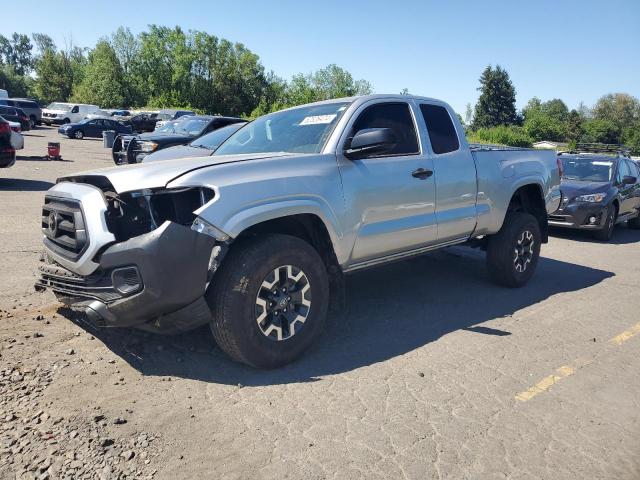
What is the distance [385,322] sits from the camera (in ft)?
16.3

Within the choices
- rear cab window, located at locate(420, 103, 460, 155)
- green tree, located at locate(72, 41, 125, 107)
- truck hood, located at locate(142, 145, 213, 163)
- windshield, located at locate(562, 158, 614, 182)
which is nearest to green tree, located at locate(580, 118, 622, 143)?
green tree, located at locate(72, 41, 125, 107)

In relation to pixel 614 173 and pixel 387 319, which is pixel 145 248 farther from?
pixel 614 173

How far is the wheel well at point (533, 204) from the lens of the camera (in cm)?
650

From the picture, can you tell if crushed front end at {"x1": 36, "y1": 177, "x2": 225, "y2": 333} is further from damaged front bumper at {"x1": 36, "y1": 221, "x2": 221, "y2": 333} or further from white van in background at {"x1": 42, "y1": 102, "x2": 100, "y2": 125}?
white van in background at {"x1": 42, "y1": 102, "x2": 100, "y2": 125}

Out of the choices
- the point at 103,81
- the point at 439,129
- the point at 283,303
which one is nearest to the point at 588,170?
the point at 439,129

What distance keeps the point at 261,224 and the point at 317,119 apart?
1.31 m

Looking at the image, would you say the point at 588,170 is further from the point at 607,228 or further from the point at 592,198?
the point at 607,228

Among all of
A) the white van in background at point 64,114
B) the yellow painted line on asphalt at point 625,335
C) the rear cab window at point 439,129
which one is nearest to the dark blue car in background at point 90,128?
the white van in background at point 64,114

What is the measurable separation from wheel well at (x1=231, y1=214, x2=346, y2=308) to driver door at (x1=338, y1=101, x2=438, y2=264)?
7.9 inches

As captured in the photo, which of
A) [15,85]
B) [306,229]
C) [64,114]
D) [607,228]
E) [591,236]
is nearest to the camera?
[306,229]

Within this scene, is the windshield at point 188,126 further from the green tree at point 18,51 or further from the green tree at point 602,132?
the green tree at point 18,51

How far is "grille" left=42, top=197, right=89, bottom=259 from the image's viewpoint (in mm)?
3605

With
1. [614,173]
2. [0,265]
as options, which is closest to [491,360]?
[0,265]

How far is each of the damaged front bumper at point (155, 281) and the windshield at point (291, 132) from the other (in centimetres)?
148
